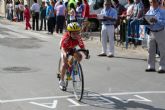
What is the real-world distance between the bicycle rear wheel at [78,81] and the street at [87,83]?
0.13 m

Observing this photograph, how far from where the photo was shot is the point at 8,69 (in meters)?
13.0

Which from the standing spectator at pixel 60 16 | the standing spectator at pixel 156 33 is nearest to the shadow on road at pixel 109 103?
→ the standing spectator at pixel 156 33

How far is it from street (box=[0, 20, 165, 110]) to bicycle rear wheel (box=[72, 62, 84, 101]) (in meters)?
0.13

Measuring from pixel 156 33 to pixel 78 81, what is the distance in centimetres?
447

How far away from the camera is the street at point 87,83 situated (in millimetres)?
8766

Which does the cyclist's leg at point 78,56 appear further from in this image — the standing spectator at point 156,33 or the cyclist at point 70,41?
the standing spectator at point 156,33

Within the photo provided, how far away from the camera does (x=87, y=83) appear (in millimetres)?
10945

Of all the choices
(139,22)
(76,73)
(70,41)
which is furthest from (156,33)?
(139,22)

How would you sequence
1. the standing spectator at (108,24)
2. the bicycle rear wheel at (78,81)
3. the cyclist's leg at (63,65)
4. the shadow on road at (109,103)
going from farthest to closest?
the standing spectator at (108,24) → the cyclist's leg at (63,65) → the bicycle rear wheel at (78,81) → the shadow on road at (109,103)

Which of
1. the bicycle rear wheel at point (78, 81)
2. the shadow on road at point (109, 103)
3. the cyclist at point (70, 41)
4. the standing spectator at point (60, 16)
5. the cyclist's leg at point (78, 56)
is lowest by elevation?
the shadow on road at point (109, 103)

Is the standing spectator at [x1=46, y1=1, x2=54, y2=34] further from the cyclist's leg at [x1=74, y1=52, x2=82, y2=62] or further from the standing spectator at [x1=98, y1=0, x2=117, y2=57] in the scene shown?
the cyclist's leg at [x1=74, y1=52, x2=82, y2=62]

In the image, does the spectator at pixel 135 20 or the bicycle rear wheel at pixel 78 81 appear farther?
the spectator at pixel 135 20

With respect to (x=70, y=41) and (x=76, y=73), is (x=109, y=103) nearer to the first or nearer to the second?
(x=76, y=73)

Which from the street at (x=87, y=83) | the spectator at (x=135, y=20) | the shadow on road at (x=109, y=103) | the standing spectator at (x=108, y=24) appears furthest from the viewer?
the spectator at (x=135, y=20)
